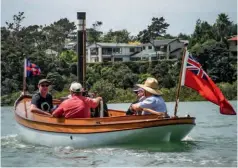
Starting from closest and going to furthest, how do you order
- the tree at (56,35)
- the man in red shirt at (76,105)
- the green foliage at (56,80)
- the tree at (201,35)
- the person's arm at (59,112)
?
the man in red shirt at (76,105) → the person's arm at (59,112) → the green foliage at (56,80) → the tree at (201,35) → the tree at (56,35)

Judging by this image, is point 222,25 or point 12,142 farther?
point 222,25

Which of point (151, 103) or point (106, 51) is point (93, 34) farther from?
point (151, 103)

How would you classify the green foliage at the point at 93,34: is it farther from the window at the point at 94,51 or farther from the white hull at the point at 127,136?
the white hull at the point at 127,136

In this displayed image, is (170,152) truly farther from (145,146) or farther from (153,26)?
(153,26)

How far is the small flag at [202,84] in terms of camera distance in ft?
35.4

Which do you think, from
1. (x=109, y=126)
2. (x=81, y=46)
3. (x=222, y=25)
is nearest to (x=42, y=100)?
(x=109, y=126)

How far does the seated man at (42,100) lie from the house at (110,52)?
63.3 meters

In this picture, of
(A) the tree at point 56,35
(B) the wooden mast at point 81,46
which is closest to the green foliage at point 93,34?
(A) the tree at point 56,35

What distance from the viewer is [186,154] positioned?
10367 mm

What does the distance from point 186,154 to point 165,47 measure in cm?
6286

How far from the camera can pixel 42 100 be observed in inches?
484

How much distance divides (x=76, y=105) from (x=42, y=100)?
1242 millimetres

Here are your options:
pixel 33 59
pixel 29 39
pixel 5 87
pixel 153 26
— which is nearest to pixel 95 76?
pixel 33 59

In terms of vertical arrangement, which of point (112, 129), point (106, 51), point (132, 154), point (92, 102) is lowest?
point (132, 154)
